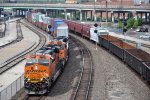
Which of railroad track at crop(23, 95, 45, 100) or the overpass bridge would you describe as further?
the overpass bridge

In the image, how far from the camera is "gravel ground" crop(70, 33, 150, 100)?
28.5 meters

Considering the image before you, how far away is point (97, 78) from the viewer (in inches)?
1380

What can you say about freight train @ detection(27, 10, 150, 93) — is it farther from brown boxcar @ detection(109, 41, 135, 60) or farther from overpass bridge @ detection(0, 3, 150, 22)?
overpass bridge @ detection(0, 3, 150, 22)

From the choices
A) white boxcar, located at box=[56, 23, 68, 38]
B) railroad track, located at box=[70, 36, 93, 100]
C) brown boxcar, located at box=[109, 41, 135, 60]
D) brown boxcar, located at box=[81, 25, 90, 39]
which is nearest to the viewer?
railroad track, located at box=[70, 36, 93, 100]

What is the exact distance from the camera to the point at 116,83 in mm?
33000

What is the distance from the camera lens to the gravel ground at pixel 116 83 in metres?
28.5

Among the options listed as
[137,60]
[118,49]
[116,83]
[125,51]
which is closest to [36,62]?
[116,83]

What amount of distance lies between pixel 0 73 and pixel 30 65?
12781mm

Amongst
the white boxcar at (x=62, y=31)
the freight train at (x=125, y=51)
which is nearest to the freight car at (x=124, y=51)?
the freight train at (x=125, y=51)

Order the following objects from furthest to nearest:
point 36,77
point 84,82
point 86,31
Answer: point 86,31, point 84,82, point 36,77

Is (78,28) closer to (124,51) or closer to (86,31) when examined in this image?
(86,31)

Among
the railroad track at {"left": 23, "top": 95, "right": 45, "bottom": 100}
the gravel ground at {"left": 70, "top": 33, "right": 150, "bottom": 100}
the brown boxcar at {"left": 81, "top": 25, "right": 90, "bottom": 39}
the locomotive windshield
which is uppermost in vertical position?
the brown boxcar at {"left": 81, "top": 25, "right": 90, "bottom": 39}

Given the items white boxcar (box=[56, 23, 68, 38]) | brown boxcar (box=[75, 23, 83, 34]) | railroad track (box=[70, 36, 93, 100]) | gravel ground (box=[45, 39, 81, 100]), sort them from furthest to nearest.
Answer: brown boxcar (box=[75, 23, 83, 34])
white boxcar (box=[56, 23, 68, 38])
gravel ground (box=[45, 39, 81, 100])
railroad track (box=[70, 36, 93, 100])

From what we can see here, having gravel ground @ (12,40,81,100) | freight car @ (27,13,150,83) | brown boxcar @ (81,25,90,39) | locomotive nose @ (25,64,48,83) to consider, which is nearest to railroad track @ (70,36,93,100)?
gravel ground @ (12,40,81,100)
